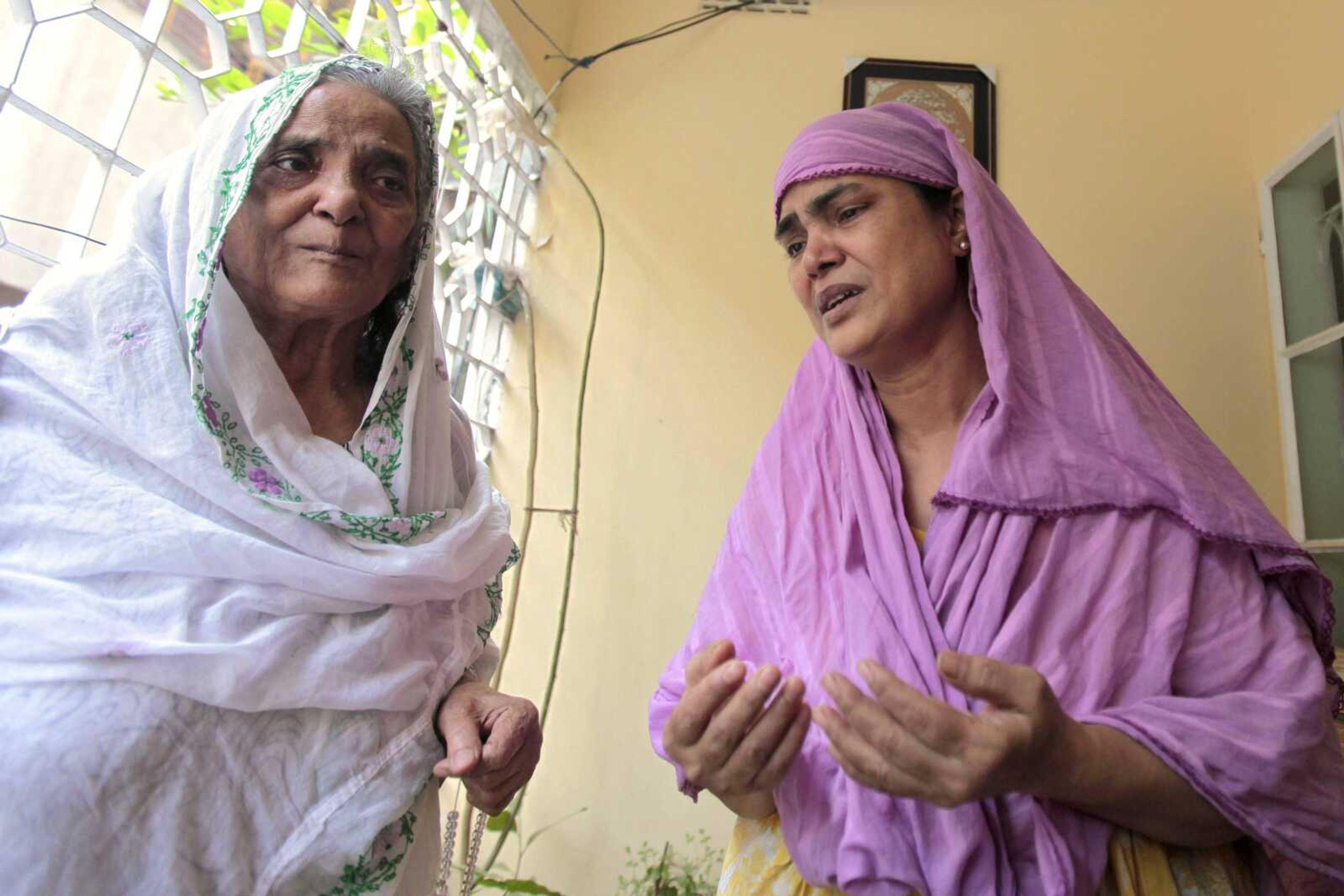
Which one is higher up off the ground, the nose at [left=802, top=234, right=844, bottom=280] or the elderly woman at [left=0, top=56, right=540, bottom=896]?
the nose at [left=802, top=234, right=844, bottom=280]

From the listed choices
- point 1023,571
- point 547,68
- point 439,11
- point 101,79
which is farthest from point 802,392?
point 547,68

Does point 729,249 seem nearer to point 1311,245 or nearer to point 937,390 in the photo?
point 937,390

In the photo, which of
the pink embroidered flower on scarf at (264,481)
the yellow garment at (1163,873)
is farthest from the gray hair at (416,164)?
the yellow garment at (1163,873)

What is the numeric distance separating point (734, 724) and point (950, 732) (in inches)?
7.7

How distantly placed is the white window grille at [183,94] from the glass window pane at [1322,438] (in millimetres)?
1931

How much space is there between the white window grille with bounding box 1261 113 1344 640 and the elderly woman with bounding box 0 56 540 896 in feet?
6.08

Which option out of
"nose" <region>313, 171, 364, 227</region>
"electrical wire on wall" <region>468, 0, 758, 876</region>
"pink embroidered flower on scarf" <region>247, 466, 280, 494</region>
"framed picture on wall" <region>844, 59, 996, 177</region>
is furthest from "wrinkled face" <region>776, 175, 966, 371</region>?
"framed picture on wall" <region>844, 59, 996, 177</region>

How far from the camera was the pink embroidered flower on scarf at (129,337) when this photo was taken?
2.74 ft

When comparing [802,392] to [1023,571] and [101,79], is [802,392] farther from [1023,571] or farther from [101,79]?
[101,79]

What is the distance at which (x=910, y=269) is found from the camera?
3.35ft

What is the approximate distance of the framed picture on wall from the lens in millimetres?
2174

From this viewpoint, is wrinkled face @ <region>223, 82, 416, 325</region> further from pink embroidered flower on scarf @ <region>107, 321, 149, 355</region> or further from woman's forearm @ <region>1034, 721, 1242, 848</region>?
woman's forearm @ <region>1034, 721, 1242, 848</region>

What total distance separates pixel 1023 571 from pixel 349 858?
75 centimetres

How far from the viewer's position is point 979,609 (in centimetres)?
86
